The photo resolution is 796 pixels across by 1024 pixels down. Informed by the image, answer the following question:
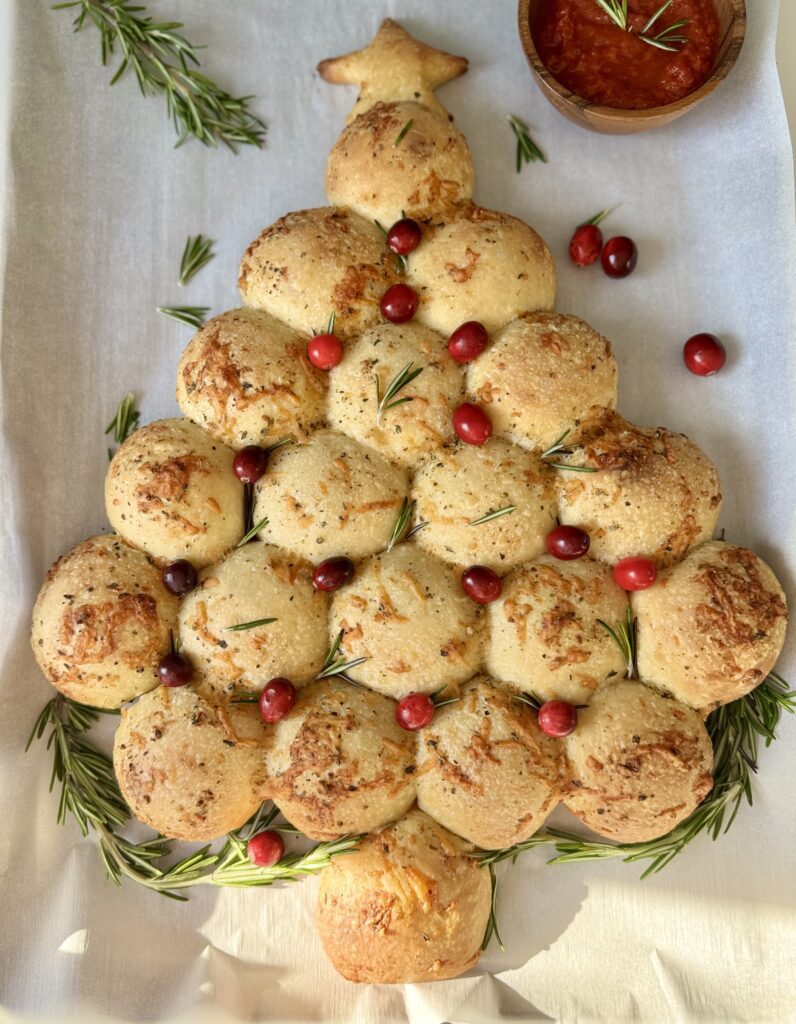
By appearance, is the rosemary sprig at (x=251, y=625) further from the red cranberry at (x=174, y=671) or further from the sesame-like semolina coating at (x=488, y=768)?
the sesame-like semolina coating at (x=488, y=768)

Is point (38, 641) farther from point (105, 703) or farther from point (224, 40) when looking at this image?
point (224, 40)

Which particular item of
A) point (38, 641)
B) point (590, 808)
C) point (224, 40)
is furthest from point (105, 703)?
point (224, 40)

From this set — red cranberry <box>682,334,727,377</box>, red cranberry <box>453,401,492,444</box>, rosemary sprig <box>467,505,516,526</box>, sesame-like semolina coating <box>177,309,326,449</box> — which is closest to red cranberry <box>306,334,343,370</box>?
sesame-like semolina coating <box>177,309,326,449</box>

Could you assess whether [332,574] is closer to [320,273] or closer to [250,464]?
[250,464]

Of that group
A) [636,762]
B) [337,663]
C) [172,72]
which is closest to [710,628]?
[636,762]

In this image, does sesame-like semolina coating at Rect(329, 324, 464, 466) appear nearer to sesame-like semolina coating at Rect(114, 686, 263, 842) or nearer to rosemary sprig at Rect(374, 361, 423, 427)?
rosemary sprig at Rect(374, 361, 423, 427)

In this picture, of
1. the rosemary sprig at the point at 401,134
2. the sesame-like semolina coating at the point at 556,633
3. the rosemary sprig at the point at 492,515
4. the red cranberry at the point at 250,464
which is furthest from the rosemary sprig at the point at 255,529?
the rosemary sprig at the point at 401,134
